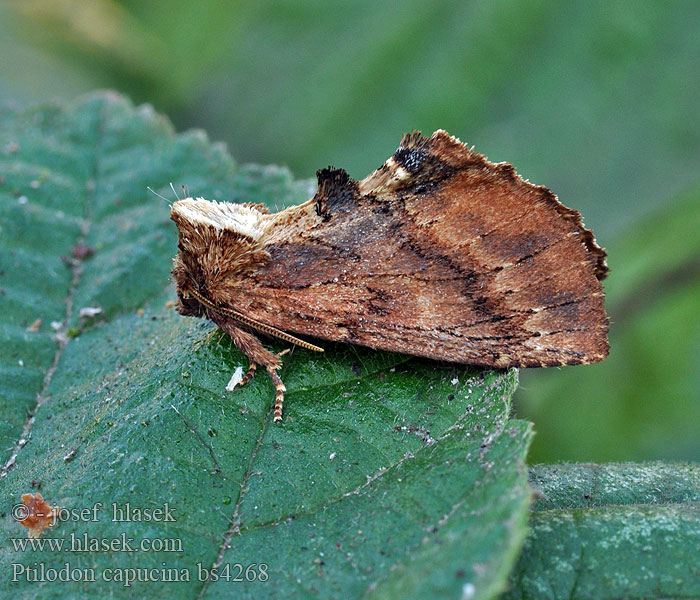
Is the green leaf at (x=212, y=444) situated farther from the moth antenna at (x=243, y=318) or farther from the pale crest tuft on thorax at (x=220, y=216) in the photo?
the pale crest tuft on thorax at (x=220, y=216)

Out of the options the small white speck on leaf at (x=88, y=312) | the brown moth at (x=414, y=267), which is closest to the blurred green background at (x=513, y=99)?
the brown moth at (x=414, y=267)

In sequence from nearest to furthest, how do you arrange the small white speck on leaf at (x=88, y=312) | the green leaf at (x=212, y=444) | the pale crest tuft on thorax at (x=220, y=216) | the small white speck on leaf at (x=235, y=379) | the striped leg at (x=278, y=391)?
the green leaf at (x=212, y=444), the striped leg at (x=278, y=391), the small white speck on leaf at (x=235, y=379), the pale crest tuft on thorax at (x=220, y=216), the small white speck on leaf at (x=88, y=312)

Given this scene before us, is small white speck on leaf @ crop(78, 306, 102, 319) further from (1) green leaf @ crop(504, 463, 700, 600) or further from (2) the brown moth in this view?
(1) green leaf @ crop(504, 463, 700, 600)

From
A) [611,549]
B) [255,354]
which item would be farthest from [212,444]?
[611,549]

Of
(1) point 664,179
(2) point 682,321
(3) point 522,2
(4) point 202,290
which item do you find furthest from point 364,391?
(3) point 522,2

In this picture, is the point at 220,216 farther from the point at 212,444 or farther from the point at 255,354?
the point at 212,444

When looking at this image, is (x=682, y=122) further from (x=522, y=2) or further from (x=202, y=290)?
(x=202, y=290)
